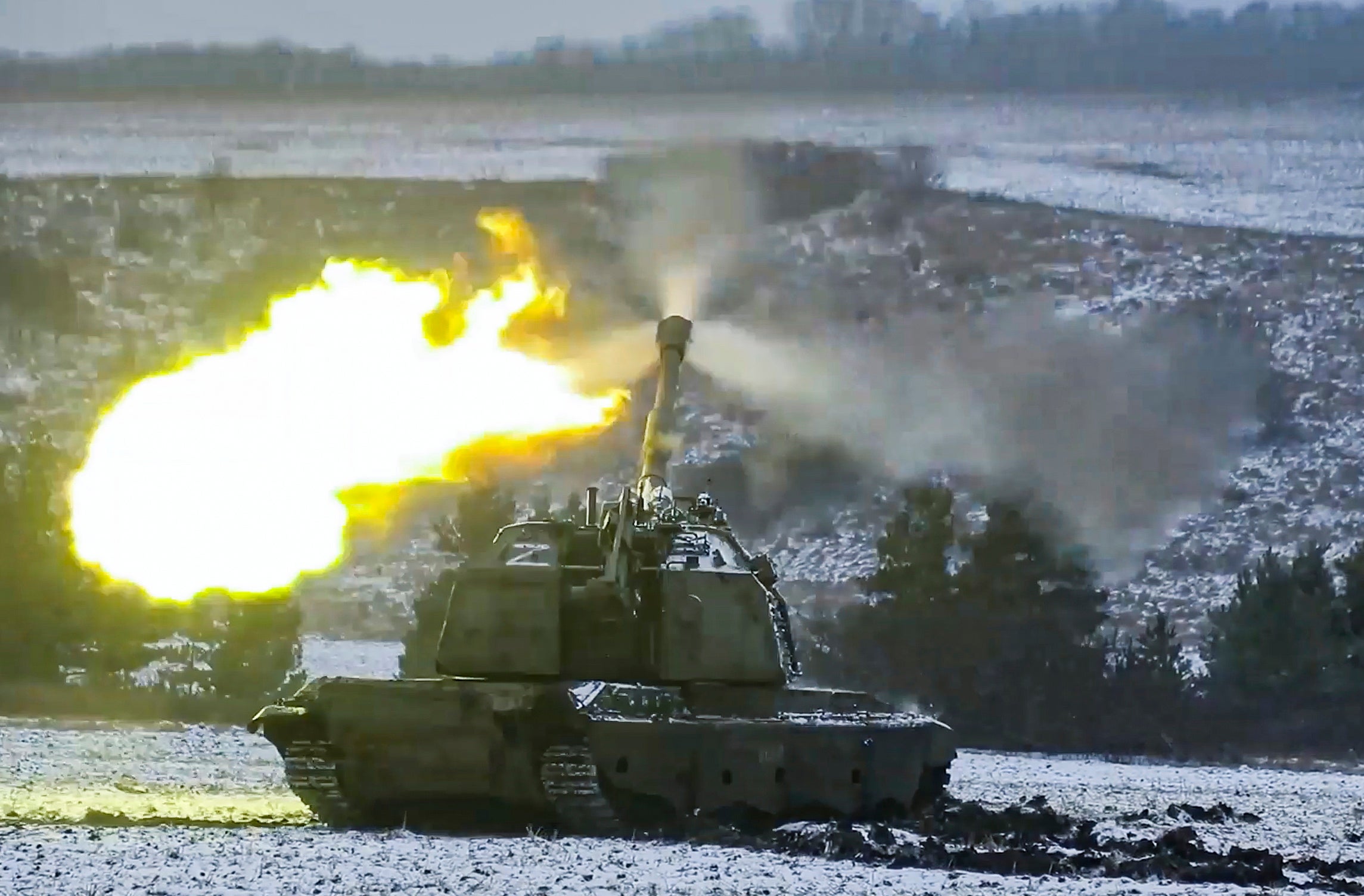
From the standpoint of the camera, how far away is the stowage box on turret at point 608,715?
20.8 metres

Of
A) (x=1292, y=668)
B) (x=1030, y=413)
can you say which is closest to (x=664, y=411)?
(x=1292, y=668)

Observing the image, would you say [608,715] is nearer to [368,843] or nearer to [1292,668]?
[368,843]

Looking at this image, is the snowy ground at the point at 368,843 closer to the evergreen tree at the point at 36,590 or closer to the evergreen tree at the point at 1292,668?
the evergreen tree at the point at 1292,668

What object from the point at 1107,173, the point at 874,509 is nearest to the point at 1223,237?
the point at 1107,173

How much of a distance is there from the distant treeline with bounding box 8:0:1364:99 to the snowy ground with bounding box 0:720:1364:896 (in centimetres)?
3253

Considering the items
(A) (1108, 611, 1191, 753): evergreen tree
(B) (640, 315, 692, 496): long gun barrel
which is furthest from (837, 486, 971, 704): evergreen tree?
(B) (640, 315, 692, 496): long gun barrel

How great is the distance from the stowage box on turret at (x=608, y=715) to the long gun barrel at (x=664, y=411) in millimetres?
1017

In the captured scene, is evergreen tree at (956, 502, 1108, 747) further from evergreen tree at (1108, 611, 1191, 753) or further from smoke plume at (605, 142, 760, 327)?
smoke plume at (605, 142, 760, 327)

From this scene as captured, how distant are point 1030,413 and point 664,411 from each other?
2098cm

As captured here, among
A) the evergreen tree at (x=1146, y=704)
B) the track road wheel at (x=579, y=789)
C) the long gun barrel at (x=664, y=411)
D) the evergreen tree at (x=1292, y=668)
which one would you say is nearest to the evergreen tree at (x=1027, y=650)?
the evergreen tree at (x=1146, y=704)

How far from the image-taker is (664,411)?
2522 cm

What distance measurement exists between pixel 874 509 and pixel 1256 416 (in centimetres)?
1051

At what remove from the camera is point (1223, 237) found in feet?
234

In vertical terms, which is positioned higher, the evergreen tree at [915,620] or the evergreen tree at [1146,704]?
the evergreen tree at [915,620]
